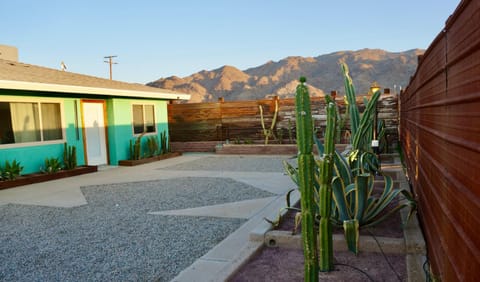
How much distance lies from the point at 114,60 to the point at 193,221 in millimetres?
36481

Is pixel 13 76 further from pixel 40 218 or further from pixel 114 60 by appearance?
pixel 114 60

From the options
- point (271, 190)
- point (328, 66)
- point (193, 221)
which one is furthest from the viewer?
point (328, 66)

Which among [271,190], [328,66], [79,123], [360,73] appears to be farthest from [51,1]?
[328,66]

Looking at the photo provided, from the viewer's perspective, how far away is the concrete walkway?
3197 millimetres

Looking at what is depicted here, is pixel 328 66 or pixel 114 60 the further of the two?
pixel 328 66

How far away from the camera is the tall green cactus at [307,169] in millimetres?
2262

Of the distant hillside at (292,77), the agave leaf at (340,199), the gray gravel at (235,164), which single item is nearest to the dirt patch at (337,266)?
the agave leaf at (340,199)

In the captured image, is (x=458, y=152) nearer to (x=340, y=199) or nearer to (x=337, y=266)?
(x=337, y=266)

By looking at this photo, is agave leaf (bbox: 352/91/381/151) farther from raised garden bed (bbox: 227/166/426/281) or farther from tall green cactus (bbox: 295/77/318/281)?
tall green cactus (bbox: 295/77/318/281)

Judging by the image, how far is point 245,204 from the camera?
5.91 meters

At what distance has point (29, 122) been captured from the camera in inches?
367

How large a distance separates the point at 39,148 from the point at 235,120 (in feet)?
24.3

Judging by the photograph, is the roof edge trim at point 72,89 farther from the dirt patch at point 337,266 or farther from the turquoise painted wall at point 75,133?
the dirt patch at point 337,266

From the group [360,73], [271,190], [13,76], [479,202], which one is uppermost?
[360,73]
